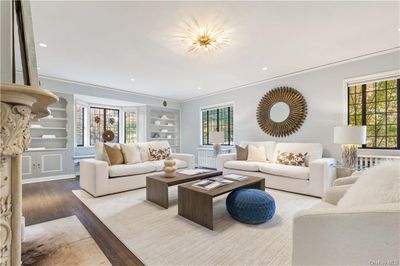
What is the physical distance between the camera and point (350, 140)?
2953 millimetres

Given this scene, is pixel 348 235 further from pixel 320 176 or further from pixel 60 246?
pixel 320 176

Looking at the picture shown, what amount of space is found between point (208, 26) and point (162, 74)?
208cm

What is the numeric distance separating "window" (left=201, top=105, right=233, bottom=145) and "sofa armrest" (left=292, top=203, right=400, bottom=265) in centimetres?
480

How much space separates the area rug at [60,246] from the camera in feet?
5.15

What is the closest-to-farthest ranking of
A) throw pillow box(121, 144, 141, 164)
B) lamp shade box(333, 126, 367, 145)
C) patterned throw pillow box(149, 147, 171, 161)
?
lamp shade box(333, 126, 367, 145) < throw pillow box(121, 144, 141, 164) < patterned throw pillow box(149, 147, 171, 161)

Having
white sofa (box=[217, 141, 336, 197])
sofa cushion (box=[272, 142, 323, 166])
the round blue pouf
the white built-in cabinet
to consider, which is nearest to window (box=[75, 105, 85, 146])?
the white built-in cabinet

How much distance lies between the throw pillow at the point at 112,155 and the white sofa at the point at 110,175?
112 millimetres

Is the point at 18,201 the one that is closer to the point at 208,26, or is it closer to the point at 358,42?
the point at 208,26

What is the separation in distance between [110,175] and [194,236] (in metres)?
2.04

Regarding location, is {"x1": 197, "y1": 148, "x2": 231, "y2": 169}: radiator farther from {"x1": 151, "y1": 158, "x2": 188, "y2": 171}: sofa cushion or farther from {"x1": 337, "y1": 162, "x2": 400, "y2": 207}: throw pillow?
{"x1": 337, "y1": 162, "x2": 400, "y2": 207}: throw pillow

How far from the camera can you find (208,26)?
238 cm

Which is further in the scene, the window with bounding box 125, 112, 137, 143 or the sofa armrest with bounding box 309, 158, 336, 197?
the window with bounding box 125, 112, 137, 143

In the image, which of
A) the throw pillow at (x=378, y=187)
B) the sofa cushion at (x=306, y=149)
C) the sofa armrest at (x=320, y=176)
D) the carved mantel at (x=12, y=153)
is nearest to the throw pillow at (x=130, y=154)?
the sofa cushion at (x=306, y=149)

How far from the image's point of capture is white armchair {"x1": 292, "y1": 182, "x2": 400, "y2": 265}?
75 centimetres
